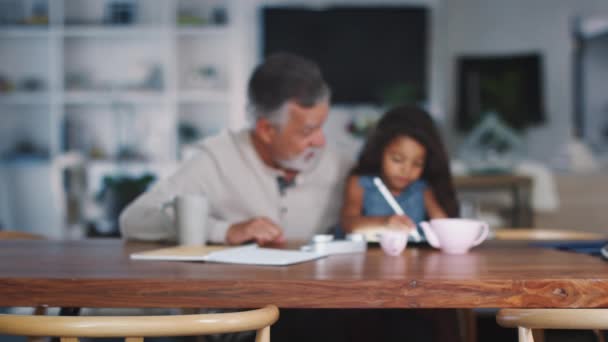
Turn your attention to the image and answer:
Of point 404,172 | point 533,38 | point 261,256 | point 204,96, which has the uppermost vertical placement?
point 533,38

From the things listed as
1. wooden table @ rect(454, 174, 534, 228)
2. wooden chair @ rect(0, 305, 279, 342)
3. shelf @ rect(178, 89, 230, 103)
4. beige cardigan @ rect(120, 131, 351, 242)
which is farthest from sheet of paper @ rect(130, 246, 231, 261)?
shelf @ rect(178, 89, 230, 103)

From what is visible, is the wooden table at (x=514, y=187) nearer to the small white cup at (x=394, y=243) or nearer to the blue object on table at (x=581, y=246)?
the blue object on table at (x=581, y=246)

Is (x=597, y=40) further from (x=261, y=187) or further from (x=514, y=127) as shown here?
(x=261, y=187)

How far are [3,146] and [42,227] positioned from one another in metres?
0.81

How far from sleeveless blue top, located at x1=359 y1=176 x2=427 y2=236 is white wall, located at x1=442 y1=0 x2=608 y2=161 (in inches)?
178

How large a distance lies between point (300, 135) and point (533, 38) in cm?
515

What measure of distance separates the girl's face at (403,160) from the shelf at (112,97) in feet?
13.9

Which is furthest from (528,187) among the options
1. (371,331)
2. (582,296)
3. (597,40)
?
(582,296)

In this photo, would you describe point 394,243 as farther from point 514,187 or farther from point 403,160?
point 514,187

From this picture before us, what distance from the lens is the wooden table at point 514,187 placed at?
4.23 metres

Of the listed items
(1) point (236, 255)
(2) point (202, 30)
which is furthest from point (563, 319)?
(2) point (202, 30)

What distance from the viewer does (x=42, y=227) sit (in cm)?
609

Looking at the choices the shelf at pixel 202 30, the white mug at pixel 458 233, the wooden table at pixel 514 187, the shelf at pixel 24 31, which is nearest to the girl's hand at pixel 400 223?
the white mug at pixel 458 233

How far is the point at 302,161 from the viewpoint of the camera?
1.92m
